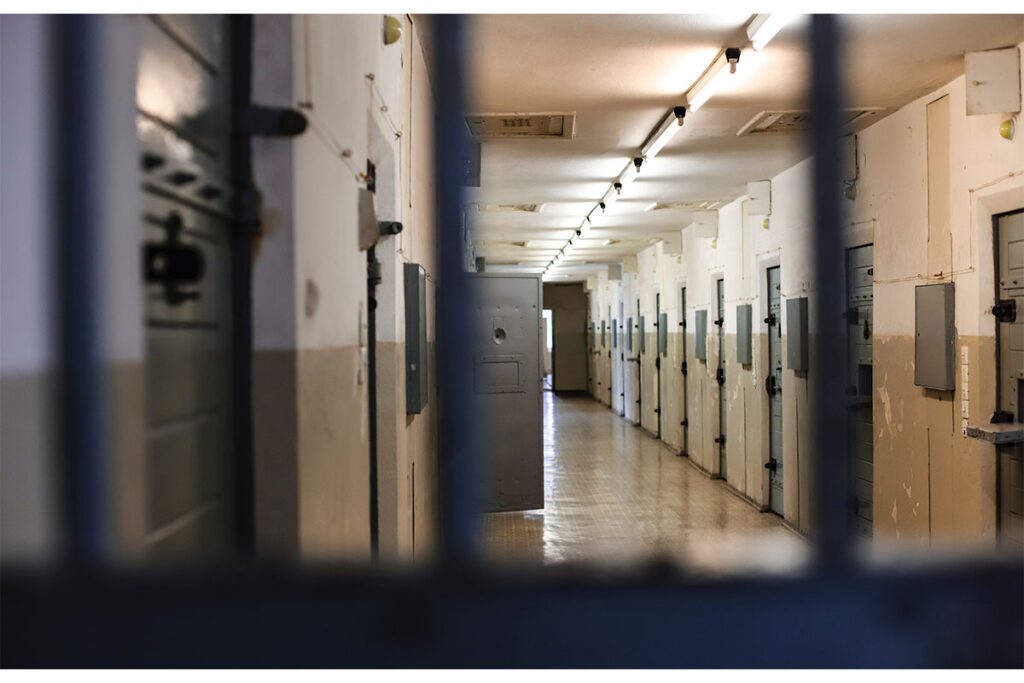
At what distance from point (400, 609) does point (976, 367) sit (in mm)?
4122

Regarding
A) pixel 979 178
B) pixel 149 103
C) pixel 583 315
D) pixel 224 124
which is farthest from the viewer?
pixel 583 315

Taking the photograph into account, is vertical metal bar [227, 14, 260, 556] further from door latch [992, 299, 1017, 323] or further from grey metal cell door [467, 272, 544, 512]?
grey metal cell door [467, 272, 544, 512]

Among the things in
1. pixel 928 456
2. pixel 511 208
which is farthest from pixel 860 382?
pixel 511 208

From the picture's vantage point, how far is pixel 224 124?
156 cm

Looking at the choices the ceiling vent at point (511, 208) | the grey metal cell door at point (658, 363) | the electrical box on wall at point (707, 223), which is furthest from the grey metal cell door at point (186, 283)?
the grey metal cell door at point (658, 363)

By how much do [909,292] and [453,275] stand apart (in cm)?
465

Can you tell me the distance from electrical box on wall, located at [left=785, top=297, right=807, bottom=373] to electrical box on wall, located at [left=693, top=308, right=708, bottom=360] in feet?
9.98

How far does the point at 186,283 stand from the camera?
1401 millimetres

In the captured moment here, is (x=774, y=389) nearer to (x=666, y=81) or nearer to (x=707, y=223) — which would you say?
(x=707, y=223)

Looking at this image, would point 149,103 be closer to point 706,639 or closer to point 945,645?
point 706,639

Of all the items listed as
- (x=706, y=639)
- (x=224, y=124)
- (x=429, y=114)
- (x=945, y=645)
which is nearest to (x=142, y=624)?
(x=706, y=639)

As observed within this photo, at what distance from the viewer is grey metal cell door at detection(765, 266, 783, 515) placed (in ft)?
25.3

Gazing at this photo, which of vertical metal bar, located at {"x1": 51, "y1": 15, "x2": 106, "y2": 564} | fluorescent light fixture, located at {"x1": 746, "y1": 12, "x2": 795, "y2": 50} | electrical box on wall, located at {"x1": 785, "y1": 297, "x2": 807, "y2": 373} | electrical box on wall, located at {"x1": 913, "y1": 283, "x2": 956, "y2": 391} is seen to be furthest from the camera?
electrical box on wall, located at {"x1": 785, "y1": 297, "x2": 807, "y2": 373}

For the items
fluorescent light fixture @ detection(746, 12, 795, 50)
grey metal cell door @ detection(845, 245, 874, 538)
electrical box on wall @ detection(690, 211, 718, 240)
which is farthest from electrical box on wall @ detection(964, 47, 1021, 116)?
electrical box on wall @ detection(690, 211, 718, 240)
